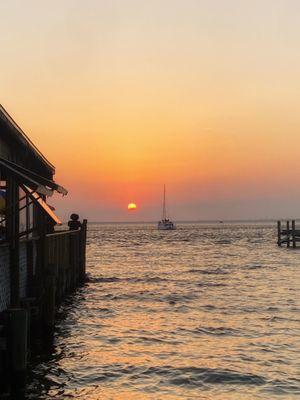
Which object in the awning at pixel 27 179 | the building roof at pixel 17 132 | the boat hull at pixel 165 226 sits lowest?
the boat hull at pixel 165 226

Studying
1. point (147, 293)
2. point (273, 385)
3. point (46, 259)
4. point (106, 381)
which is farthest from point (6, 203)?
point (147, 293)

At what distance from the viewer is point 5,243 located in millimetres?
12430

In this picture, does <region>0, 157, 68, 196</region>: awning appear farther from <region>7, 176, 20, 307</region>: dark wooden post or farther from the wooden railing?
the wooden railing

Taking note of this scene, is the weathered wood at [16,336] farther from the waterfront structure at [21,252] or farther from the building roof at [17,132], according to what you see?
the building roof at [17,132]

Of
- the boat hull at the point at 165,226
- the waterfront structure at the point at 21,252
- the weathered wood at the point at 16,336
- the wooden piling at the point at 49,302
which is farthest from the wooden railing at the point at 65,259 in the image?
the boat hull at the point at 165,226

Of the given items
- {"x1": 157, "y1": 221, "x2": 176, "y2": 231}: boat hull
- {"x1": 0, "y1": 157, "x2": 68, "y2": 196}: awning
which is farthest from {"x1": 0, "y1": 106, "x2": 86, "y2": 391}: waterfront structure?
{"x1": 157, "y1": 221, "x2": 176, "y2": 231}: boat hull

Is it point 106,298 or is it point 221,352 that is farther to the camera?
point 106,298

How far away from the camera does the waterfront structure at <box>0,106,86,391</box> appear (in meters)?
9.38

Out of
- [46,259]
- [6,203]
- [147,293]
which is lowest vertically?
[147,293]

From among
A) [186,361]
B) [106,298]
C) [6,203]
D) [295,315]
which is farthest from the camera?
[106,298]

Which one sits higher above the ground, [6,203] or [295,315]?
[6,203]

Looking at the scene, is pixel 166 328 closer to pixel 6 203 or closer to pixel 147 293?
pixel 6 203

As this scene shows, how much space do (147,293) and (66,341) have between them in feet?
34.3

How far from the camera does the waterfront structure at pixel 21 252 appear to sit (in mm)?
9383
